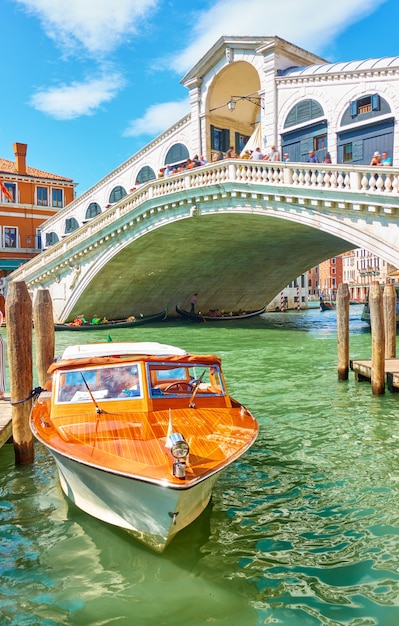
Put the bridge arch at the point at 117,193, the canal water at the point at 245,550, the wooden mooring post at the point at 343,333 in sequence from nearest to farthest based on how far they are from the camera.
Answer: the canal water at the point at 245,550, the wooden mooring post at the point at 343,333, the bridge arch at the point at 117,193

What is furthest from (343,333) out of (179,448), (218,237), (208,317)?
(208,317)

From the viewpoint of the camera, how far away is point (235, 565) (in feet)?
11.4

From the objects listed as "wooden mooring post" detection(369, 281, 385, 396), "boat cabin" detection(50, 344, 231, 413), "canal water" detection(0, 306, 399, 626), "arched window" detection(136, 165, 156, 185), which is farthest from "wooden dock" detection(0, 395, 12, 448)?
"arched window" detection(136, 165, 156, 185)

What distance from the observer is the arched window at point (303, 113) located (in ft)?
51.4

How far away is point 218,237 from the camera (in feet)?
62.7

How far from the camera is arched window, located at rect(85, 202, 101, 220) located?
25.1 metres

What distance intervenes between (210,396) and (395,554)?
6.50ft

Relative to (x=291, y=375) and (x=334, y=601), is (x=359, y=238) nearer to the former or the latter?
(x=291, y=375)

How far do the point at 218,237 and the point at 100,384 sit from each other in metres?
14.8

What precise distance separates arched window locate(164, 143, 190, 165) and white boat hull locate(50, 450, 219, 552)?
17.9m

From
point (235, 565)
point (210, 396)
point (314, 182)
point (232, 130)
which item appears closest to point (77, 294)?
point (232, 130)

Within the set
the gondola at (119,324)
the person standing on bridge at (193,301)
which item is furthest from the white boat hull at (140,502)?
the person standing on bridge at (193,301)

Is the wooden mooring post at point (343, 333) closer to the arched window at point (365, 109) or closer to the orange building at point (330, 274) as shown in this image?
the arched window at point (365, 109)

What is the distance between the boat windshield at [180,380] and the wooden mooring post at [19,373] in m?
1.34
